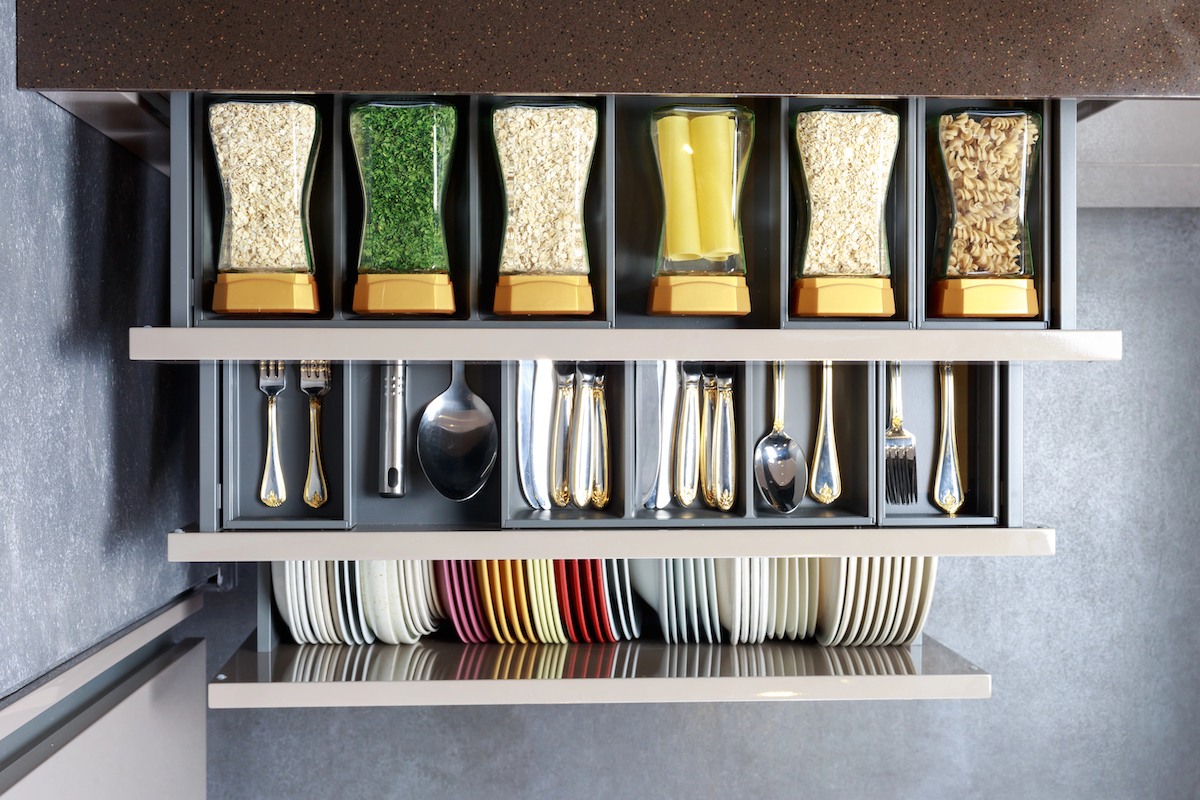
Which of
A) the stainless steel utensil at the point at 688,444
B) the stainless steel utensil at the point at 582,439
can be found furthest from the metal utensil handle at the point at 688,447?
the stainless steel utensil at the point at 582,439

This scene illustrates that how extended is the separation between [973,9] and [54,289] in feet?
3.23

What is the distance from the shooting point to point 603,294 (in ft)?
2.81

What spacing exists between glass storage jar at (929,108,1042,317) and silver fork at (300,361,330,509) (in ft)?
2.37

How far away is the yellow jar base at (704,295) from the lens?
85 centimetres

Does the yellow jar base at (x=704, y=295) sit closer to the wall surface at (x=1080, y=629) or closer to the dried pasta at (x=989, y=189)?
the dried pasta at (x=989, y=189)

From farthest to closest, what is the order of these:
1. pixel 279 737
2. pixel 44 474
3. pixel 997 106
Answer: pixel 279 737
pixel 997 106
pixel 44 474

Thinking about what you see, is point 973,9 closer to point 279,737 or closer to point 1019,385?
point 1019,385

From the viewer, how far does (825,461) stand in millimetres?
946

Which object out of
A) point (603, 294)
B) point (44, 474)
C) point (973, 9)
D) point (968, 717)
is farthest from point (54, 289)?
point (968, 717)

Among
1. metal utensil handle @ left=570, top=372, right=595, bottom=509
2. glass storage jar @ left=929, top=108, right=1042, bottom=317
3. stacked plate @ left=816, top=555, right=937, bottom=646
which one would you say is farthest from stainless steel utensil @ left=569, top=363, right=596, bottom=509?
glass storage jar @ left=929, top=108, right=1042, bottom=317

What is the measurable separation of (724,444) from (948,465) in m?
0.28

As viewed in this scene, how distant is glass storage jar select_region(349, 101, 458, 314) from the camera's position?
2.72 ft

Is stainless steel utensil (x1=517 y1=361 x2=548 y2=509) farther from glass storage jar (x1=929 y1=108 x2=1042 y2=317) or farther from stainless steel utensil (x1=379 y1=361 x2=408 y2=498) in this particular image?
glass storage jar (x1=929 y1=108 x2=1042 y2=317)

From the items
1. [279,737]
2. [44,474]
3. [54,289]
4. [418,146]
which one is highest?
[418,146]
